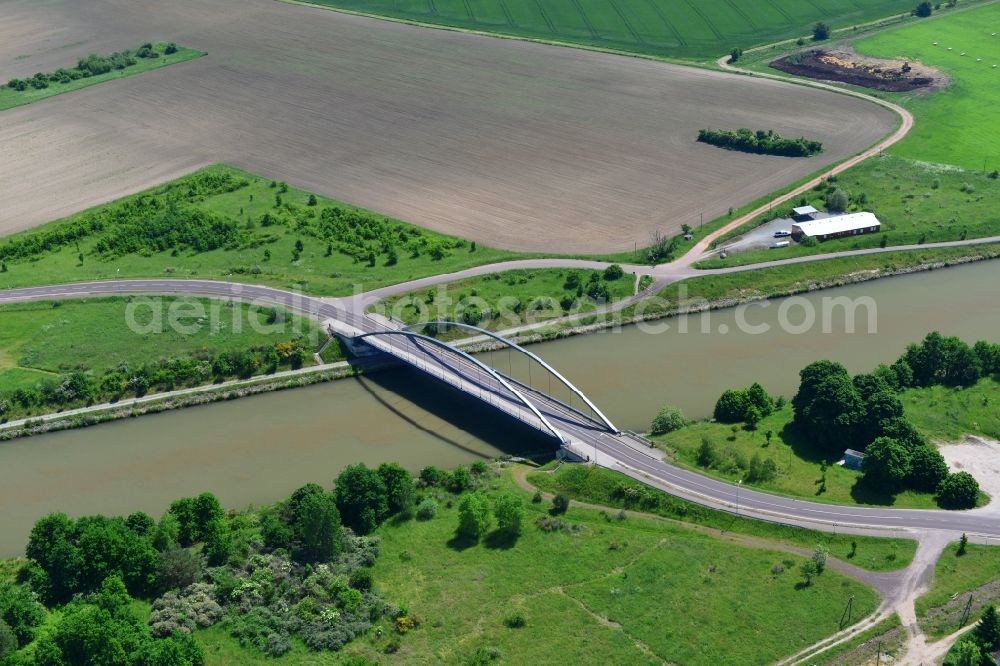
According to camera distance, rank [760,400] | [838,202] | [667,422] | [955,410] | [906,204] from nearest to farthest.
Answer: [667,422], [955,410], [760,400], [838,202], [906,204]

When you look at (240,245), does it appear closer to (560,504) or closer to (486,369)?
(486,369)

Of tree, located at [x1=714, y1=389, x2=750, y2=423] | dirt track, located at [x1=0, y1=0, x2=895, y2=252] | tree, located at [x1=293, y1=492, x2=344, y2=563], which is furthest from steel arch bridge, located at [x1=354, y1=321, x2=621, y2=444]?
dirt track, located at [x1=0, y1=0, x2=895, y2=252]

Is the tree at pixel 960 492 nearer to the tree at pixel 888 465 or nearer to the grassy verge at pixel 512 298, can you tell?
the tree at pixel 888 465

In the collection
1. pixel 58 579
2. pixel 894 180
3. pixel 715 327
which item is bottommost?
pixel 58 579

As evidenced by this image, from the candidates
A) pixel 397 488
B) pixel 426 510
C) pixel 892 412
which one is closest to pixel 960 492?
pixel 892 412

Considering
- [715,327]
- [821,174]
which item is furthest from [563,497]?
[821,174]

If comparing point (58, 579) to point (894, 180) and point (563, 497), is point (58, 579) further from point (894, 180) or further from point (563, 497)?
point (894, 180)

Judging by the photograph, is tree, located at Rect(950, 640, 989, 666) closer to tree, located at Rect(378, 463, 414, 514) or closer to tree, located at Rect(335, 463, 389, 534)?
tree, located at Rect(378, 463, 414, 514)
